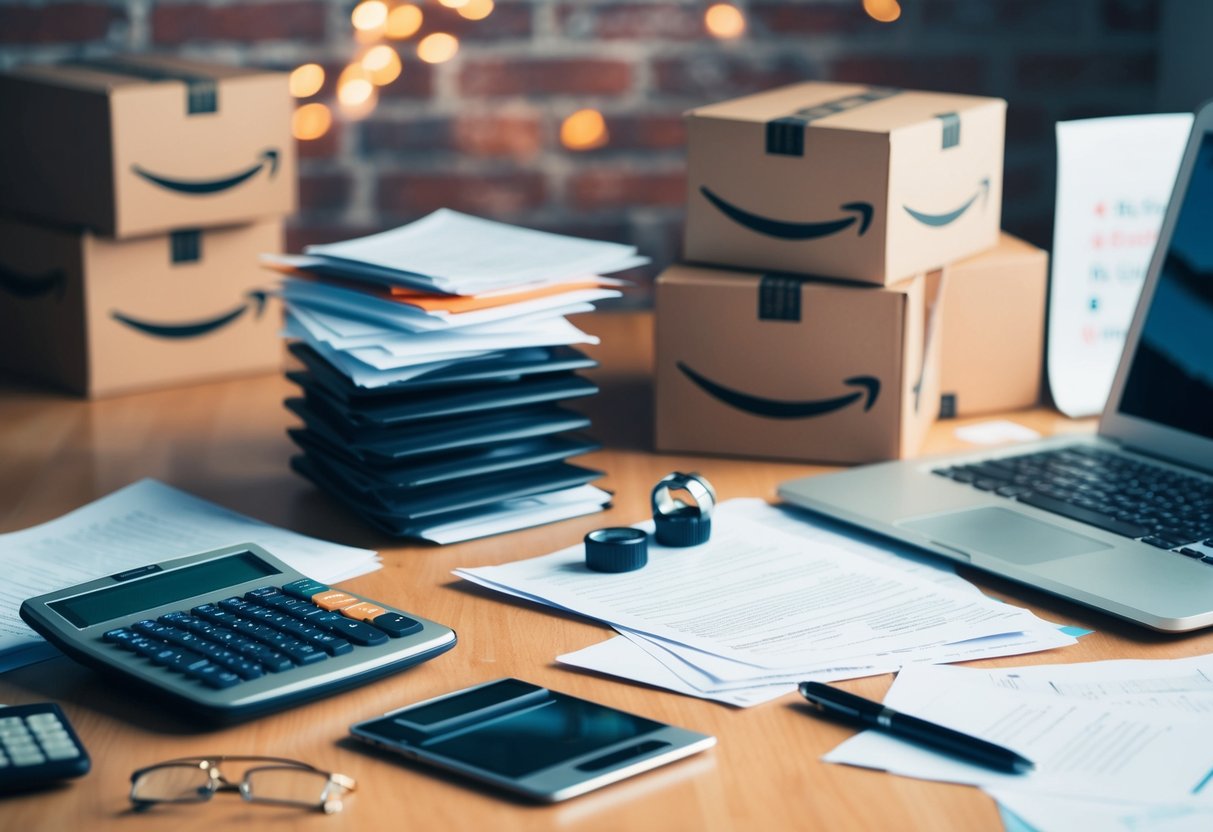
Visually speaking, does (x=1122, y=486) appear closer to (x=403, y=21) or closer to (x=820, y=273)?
(x=820, y=273)

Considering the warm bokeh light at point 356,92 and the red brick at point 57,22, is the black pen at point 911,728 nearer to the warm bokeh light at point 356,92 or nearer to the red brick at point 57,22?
the warm bokeh light at point 356,92

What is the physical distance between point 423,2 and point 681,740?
1.28m

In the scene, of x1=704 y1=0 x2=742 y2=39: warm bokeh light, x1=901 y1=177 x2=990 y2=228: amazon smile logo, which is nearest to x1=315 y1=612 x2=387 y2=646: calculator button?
x1=901 y1=177 x2=990 y2=228: amazon smile logo

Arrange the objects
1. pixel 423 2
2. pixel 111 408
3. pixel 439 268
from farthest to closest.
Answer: pixel 423 2, pixel 111 408, pixel 439 268

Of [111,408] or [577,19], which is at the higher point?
[577,19]

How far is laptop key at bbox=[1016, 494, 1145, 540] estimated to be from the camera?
105 centimetres

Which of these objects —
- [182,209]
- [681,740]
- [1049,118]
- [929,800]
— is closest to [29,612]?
[681,740]

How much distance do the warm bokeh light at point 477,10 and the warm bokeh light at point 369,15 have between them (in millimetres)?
95

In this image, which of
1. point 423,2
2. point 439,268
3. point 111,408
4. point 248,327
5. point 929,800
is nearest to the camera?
point 929,800

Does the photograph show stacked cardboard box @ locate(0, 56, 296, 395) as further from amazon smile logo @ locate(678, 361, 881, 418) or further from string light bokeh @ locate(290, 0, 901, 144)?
amazon smile logo @ locate(678, 361, 881, 418)

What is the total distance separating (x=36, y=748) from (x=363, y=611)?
205mm

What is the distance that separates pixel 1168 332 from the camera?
47.9 inches

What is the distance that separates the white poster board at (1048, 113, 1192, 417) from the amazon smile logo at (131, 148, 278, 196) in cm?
79

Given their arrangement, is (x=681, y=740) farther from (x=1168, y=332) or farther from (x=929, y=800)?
(x=1168, y=332)
